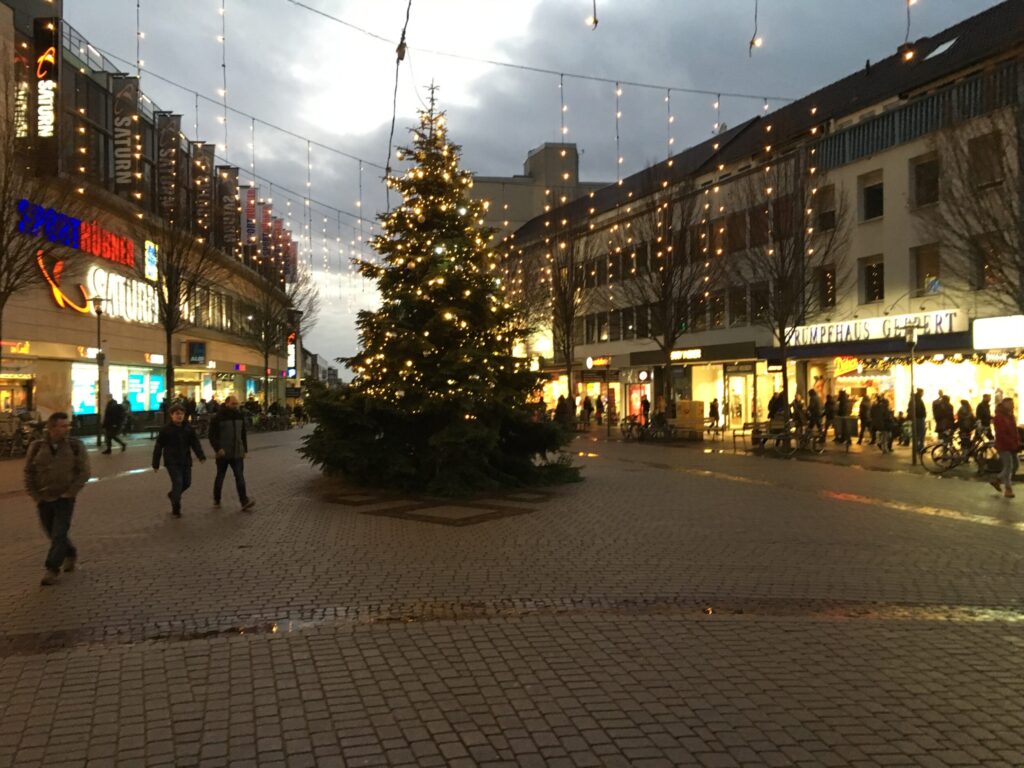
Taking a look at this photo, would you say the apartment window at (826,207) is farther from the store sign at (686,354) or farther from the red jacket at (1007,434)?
the red jacket at (1007,434)

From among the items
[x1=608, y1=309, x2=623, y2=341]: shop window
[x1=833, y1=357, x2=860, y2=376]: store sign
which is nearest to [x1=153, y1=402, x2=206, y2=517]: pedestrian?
[x1=833, y1=357, x2=860, y2=376]: store sign

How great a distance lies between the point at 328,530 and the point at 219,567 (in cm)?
246

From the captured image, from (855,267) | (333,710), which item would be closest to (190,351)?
(855,267)

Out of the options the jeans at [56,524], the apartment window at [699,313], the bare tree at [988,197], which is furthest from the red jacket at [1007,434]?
the apartment window at [699,313]

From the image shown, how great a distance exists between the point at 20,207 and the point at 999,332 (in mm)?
25688

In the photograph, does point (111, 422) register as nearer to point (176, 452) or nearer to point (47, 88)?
point (47, 88)

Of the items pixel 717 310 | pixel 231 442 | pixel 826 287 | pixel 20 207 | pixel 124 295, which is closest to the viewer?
pixel 231 442

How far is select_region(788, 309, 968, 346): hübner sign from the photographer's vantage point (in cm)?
2459

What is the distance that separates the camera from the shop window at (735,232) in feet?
104

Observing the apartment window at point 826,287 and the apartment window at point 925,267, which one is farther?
the apartment window at point 826,287

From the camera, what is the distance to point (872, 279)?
2844 cm

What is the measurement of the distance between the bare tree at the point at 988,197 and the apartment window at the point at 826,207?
A: 268 inches

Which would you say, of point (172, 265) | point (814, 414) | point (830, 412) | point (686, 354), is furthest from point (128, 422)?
point (830, 412)

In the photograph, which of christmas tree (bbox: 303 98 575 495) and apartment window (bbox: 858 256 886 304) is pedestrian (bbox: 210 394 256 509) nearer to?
christmas tree (bbox: 303 98 575 495)
